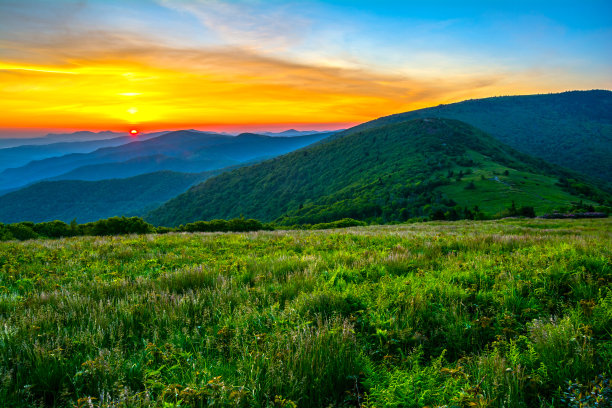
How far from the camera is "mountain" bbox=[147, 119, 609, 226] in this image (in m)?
100

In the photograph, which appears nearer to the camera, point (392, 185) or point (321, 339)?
point (321, 339)

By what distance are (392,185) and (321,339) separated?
444 ft

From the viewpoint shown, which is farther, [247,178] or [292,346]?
[247,178]

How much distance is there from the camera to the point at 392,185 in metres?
132

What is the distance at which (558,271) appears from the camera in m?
4.99

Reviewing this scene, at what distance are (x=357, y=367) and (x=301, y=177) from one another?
18019 centimetres

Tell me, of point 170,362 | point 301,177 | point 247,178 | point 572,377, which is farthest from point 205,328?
point 247,178

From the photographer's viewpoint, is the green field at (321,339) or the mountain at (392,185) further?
the mountain at (392,185)

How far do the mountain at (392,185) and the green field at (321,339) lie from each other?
8946cm

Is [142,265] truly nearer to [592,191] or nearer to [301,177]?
[592,191]

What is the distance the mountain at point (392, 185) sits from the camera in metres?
100

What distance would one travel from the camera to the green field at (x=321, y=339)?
238cm

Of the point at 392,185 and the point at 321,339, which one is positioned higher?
the point at 321,339

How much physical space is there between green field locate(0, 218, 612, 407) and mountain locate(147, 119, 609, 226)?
8946 centimetres
